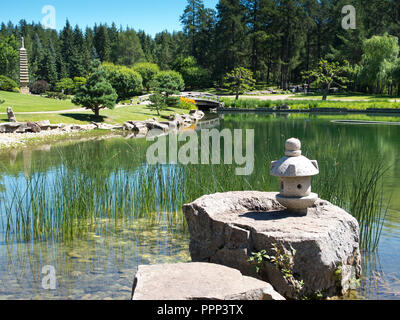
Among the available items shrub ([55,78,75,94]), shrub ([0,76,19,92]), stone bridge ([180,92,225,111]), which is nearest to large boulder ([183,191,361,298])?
stone bridge ([180,92,225,111])

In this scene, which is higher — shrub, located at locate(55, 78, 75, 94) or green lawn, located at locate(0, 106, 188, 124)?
shrub, located at locate(55, 78, 75, 94)

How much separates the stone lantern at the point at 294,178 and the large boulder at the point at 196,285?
4.10 ft

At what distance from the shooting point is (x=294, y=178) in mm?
4508

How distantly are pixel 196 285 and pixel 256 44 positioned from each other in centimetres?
5092

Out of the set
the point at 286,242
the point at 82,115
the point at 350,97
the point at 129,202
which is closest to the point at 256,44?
the point at 350,97

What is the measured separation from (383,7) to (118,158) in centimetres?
A: 4354

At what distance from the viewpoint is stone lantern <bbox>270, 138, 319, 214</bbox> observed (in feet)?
14.6

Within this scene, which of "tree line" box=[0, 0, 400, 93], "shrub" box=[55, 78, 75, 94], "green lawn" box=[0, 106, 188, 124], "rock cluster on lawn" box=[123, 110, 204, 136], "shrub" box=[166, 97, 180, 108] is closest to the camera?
"green lawn" box=[0, 106, 188, 124]

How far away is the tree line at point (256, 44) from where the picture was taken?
151ft

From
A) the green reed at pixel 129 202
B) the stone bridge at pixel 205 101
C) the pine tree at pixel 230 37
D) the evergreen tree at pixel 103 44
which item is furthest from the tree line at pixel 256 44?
the green reed at pixel 129 202

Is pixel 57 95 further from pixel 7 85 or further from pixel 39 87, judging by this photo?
pixel 39 87

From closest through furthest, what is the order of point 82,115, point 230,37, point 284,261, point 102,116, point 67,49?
point 284,261
point 82,115
point 102,116
point 230,37
point 67,49

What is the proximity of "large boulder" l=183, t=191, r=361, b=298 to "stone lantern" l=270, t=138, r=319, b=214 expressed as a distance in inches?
7.5

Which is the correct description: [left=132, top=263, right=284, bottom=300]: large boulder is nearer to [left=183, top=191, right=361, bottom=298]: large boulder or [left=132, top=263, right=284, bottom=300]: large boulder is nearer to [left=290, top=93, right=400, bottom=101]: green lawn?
[left=183, top=191, right=361, bottom=298]: large boulder
